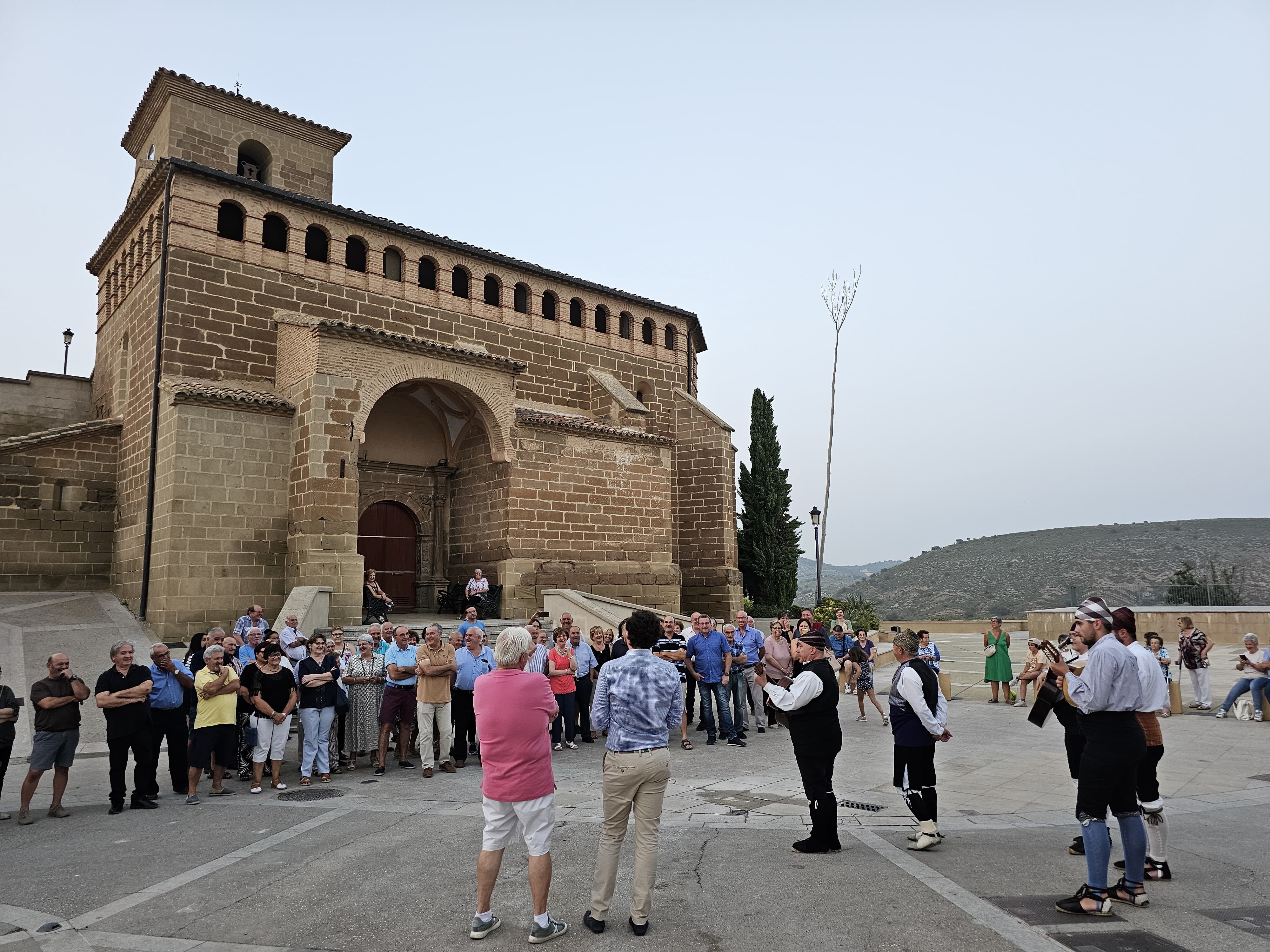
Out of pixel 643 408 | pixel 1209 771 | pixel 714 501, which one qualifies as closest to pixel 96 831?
pixel 1209 771

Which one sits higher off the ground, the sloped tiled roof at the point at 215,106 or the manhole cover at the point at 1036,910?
the sloped tiled roof at the point at 215,106

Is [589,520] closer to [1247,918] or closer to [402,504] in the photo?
[402,504]

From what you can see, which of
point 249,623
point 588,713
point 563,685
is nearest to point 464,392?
point 249,623

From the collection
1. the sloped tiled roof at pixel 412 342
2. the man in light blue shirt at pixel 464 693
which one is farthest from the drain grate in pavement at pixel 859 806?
the sloped tiled roof at pixel 412 342

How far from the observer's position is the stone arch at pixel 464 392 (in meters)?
16.7

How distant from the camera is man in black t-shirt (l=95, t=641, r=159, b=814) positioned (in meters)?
7.37

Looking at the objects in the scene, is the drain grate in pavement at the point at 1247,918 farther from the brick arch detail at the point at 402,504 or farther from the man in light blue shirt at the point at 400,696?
the brick arch detail at the point at 402,504

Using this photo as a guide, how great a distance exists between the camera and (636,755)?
4434 millimetres

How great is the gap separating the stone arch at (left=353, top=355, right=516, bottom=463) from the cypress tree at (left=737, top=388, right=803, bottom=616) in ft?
35.4

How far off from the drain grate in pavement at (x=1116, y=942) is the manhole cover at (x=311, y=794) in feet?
21.3

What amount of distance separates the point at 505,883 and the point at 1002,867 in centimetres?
326

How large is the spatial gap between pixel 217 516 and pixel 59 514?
4.68 meters

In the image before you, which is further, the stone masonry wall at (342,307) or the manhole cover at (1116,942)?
the stone masonry wall at (342,307)

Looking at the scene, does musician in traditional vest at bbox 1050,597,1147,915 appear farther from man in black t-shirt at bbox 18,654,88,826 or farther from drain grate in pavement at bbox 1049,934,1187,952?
man in black t-shirt at bbox 18,654,88,826
